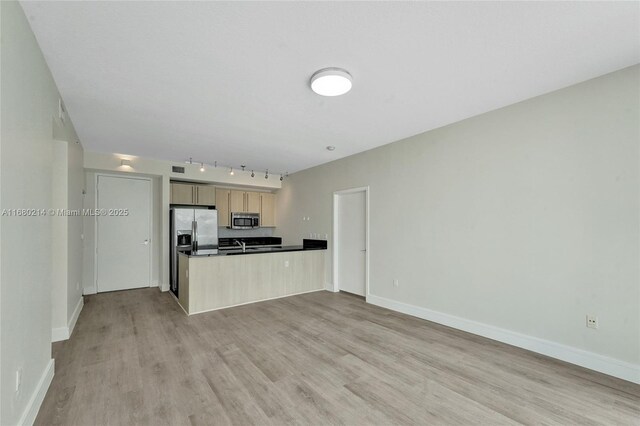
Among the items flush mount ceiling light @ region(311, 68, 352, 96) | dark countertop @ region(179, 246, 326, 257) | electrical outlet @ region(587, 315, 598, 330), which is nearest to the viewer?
flush mount ceiling light @ region(311, 68, 352, 96)

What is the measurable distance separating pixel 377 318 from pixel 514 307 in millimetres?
1698

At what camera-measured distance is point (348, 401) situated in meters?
2.12

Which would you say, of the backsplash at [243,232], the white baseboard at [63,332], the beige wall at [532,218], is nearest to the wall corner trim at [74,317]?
the white baseboard at [63,332]

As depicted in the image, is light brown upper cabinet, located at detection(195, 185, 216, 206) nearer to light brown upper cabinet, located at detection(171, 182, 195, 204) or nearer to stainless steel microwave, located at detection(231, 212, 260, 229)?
light brown upper cabinet, located at detection(171, 182, 195, 204)

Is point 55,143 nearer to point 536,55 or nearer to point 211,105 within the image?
point 211,105

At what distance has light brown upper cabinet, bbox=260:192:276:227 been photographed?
7.40m

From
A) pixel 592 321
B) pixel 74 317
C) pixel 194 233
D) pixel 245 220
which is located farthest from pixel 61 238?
pixel 592 321

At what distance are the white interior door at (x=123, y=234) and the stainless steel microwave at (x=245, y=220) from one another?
70.7 inches

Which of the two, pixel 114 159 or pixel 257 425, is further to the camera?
pixel 114 159

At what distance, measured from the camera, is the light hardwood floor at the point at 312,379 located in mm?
1968

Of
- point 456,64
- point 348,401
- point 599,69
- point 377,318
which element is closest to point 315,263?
point 377,318

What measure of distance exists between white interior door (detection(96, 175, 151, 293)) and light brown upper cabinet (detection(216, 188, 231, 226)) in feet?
4.69

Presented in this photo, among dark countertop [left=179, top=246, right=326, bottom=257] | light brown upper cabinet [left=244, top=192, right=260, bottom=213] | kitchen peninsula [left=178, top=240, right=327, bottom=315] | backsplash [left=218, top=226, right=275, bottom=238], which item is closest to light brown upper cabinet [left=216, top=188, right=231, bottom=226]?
backsplash [left=218, top=226, right=275, bottom=238]

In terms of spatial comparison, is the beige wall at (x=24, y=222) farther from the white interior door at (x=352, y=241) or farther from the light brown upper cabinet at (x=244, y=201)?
the light brown upper cabinet at (x=244, y=201)
